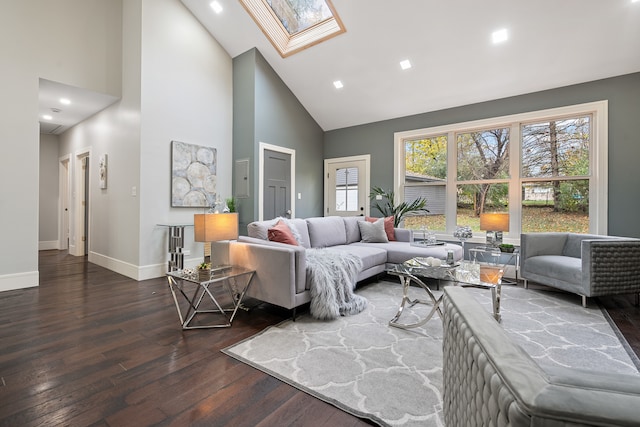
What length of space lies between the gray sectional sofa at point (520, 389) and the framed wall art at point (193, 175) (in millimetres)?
4475

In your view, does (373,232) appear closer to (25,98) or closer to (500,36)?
(500,36)

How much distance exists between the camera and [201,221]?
2604 mm

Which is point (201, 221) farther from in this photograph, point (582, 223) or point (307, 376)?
point (582, 223)

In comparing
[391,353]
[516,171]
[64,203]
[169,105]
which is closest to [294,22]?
[169,105]

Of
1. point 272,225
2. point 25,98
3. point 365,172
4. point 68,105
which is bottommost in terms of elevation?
point 272,225

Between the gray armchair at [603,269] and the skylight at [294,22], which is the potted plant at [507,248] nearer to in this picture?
the gray armchair at [603,269]

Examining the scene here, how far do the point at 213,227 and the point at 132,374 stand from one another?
1.18 meters

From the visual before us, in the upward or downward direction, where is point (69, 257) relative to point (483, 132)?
downward

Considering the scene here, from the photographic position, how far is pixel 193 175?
4730 mm

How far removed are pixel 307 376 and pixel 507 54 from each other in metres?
4.45

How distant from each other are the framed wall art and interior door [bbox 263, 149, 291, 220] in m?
0.85

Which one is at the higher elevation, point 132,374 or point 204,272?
point 204,272

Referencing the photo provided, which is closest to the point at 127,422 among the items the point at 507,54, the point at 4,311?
the point at 4,311

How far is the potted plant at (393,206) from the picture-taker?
5.26 m
